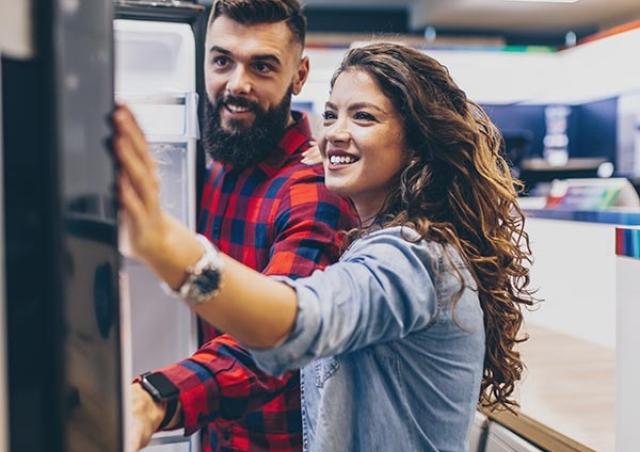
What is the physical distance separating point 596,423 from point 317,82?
4450 mm

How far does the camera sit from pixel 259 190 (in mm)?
1184

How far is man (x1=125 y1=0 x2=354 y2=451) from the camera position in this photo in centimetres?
94

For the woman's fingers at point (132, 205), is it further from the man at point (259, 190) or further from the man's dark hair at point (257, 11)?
the man's dark hair at point (257, 11)

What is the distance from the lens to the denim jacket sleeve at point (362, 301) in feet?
1.85

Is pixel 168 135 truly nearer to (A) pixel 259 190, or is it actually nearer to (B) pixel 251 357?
(A) pixel 259 190

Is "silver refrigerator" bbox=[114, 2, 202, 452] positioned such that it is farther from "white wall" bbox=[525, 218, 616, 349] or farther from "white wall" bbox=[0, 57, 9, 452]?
"white wall" bbox=[525, 218, 616, 349]

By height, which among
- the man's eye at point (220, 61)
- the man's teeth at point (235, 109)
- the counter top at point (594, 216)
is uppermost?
the man's eye at point (220, 61)

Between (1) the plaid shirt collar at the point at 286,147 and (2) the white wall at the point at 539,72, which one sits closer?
(1) the plaid shirt collar at the point at 286,147

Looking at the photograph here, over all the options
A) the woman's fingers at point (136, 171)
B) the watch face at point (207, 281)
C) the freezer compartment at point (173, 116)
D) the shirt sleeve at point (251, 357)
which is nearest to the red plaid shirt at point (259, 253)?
the shirt sleeve at point (251, 357)

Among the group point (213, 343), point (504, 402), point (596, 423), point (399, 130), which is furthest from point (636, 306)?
point (213, 343)

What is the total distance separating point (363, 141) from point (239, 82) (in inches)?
14.5

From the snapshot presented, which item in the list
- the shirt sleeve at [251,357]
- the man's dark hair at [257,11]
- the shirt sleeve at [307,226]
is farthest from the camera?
the man's dark hair at [257,11]

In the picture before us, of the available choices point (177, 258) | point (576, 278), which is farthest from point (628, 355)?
point (576, 278)

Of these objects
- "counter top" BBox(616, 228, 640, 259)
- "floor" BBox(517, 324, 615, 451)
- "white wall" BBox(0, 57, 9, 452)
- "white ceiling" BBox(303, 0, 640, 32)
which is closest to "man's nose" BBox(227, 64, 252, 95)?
"counter top" BBox(616, 228, 640, 259)
